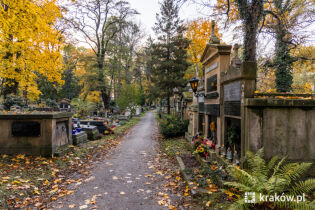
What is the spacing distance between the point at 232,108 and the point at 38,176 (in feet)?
18.5

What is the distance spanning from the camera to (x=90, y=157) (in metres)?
7.68

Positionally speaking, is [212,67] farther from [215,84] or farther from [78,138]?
[78,138]

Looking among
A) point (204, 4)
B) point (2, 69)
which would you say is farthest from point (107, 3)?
point (204, 4)

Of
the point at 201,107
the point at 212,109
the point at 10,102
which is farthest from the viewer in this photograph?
the point at 10,102

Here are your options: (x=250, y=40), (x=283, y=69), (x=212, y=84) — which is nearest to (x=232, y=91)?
(x=212, y=84)

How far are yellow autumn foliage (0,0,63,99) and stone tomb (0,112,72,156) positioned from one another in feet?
11.6

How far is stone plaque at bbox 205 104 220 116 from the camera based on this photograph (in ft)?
20.7

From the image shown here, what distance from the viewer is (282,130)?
425 cm

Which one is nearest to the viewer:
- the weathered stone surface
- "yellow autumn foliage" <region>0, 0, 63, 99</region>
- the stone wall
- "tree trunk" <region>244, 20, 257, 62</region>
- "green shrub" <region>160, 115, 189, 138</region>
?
the stone wall

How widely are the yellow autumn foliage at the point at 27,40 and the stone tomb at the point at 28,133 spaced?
3.52m

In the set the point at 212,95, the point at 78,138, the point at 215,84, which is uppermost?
the point at 215,84

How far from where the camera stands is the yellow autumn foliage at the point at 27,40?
298 inches

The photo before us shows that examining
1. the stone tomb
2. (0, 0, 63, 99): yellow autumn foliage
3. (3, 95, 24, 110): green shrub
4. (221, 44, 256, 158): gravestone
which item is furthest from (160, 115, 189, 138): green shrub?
(3, 95, 24, 110): green shrub

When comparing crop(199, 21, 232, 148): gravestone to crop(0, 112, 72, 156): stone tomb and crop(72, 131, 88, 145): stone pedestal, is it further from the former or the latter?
crop(72, 131, 88, 145): stone pedestal
